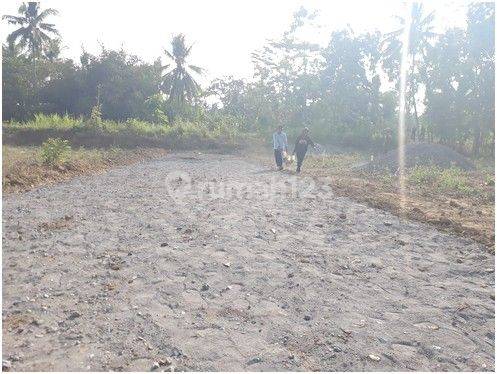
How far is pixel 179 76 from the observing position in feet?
121

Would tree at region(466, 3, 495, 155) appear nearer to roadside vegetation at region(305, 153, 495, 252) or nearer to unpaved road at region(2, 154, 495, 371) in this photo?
roadside vegetation at region(305, 153, 495, 252)

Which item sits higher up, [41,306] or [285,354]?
[41,306]

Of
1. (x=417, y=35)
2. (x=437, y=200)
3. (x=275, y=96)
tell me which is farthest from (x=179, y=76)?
(x=437, y=200)

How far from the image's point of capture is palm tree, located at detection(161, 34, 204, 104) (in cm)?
3616

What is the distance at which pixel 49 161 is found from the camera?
10836 millimetres

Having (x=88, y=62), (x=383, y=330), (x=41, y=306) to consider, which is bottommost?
(x=383, y=330)

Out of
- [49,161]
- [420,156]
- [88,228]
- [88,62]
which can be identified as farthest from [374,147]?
[88,228]

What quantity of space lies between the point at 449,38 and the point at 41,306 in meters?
34.8

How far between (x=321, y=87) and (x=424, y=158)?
22.4 m

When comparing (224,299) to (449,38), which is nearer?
(224,299)

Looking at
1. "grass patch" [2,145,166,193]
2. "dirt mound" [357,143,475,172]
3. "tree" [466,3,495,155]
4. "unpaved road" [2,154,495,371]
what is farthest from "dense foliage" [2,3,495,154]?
"unpaved road" [2,154,495,371]

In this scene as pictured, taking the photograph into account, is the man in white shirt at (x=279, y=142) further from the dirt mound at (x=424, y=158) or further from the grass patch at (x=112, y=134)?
the grass patch at (x=112, y=134)

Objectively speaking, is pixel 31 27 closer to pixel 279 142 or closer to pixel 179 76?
pixel 179 76

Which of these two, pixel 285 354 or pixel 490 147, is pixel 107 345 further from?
pixel 490 147
